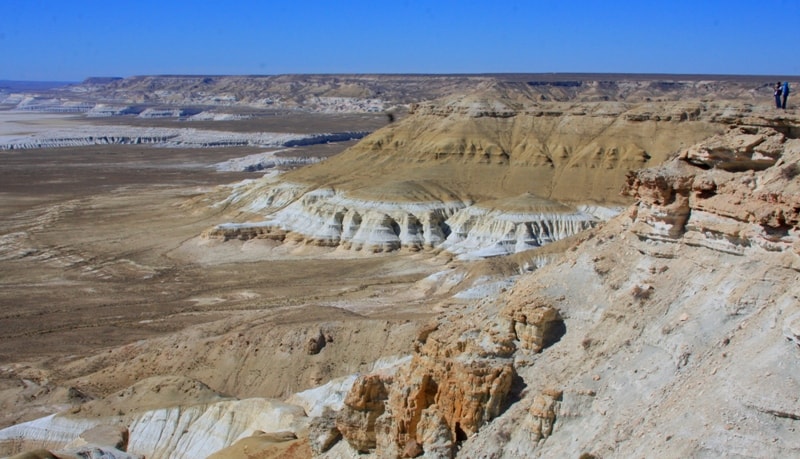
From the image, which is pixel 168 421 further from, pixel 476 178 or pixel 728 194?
pixel 476 178

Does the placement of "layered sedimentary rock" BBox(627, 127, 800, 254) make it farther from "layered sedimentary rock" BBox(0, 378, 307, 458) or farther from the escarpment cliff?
the escarpment cliff

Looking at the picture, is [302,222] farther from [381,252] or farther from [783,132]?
[783,132]

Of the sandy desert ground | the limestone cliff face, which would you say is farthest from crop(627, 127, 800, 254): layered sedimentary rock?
the sandy desert ground

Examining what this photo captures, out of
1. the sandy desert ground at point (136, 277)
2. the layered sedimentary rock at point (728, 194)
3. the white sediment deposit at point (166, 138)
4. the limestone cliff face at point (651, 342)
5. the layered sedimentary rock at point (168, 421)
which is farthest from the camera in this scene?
the white sediment deposit at point (166, 138)

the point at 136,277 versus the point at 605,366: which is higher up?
the point at 605,366

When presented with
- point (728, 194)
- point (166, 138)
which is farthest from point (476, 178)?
point (166, 138)

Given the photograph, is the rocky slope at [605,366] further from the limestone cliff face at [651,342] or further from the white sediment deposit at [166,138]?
the white sediment deposit at [166,138]

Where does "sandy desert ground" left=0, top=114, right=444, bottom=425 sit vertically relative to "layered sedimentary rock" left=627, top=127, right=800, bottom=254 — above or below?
below

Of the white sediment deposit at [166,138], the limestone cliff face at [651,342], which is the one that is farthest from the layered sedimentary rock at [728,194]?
the white sediment deposit at [166,138]

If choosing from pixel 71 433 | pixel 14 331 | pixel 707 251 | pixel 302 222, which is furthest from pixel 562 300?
pixel 302 222

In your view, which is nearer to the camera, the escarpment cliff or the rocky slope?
the rocky slope

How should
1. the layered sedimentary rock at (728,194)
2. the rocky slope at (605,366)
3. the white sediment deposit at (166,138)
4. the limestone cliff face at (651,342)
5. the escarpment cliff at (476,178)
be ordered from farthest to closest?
the white sediment deposit at (166,138)
the escarpment cliff at (476,178)
the layered sedimentary rock at (728,194)
the rocky slope at (605,366)
the limestone cliff face at (651,342)
